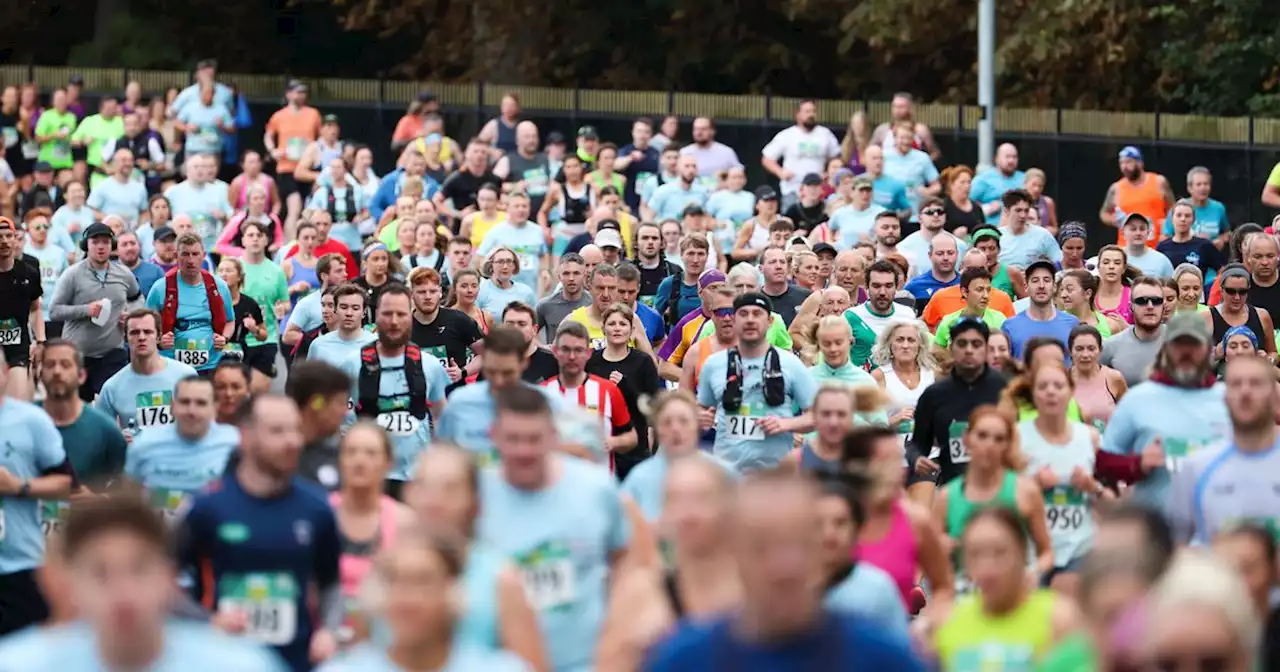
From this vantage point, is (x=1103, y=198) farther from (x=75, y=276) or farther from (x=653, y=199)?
(x=75, y=276)

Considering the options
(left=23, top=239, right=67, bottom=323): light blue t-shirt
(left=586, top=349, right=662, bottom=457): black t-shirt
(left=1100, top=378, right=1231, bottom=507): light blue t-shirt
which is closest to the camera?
(left=1100, top=378, right=1231, bottom=507): light blue t-shirt

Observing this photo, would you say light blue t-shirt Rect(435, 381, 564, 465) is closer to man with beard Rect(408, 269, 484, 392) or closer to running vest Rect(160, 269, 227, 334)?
man with beard Rect(408, 269, 484, 392)

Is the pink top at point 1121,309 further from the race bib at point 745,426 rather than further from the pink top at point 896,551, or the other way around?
the pink top at point 896,551

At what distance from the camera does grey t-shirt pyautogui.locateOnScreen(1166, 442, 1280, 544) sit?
9.65 m

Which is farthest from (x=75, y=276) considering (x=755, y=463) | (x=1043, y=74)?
(x=1043, y=74)

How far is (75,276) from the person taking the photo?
18.1 meters

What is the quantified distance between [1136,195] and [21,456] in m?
14.2

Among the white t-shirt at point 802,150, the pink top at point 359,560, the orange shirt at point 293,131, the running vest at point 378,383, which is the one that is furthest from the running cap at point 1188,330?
the orange shirt at point 293,131

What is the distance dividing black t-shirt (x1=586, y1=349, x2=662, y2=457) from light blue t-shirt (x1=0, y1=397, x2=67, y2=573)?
3.76 meters

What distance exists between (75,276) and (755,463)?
6.12m

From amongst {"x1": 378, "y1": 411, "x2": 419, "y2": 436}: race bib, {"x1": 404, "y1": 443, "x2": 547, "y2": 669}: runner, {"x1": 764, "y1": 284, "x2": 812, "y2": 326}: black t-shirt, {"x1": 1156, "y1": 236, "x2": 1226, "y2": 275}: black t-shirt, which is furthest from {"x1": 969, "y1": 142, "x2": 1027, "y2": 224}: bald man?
{"x1": 404, "y1": 443, "x2": 547, "y2": 669}: runner

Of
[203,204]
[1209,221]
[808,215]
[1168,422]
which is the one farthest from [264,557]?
[808,215]

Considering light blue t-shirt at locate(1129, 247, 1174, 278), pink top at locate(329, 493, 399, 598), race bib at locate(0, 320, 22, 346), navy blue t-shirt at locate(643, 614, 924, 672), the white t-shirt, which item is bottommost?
pink top at locate(329, 493, 399, 598)

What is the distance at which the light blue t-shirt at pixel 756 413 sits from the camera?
13.6 meters
